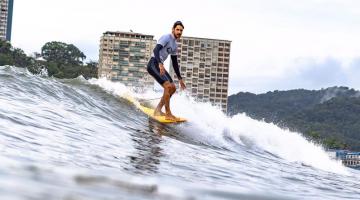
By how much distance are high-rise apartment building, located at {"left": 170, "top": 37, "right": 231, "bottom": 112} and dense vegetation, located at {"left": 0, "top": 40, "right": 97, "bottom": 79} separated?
32.7 metres

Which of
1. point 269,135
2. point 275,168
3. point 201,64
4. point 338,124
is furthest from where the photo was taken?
point 338,124

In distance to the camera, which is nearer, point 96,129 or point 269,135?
point 96,129

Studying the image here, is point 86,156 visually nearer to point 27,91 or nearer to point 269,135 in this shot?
point 27,91

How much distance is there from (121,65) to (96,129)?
129 m

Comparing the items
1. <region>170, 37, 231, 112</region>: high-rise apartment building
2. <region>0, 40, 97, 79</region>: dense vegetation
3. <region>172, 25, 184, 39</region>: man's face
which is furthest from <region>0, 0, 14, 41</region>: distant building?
<region>172, 25, 184, 39</region>: man's face

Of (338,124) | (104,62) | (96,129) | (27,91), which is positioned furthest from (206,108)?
(338,124)

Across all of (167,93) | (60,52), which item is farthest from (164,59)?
(60,52)

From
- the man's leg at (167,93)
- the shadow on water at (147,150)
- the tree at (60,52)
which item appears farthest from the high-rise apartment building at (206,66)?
the shadow on water at (147,150)

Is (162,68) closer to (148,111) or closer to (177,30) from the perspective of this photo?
(177,30)

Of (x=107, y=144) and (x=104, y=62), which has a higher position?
(x=104, y=62)

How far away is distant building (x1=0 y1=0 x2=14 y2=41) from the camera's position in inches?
6957

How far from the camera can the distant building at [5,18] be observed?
580 feet

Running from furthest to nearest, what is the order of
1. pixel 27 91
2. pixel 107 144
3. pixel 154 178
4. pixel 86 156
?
pixel 27 91 < pixel 107 144 < pixel 86 156 < pixel 154 178

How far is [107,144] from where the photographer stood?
7004 mm
